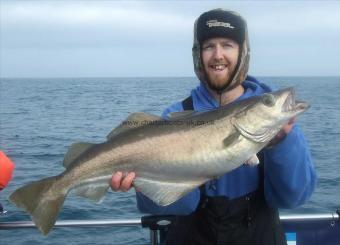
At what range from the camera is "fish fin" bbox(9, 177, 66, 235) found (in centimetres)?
433

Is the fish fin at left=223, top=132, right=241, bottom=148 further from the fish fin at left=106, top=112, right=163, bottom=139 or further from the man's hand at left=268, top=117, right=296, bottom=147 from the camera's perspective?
the fish fin at left=106, top=112, right=163, bottom=139

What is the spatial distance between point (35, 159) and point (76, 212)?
26.4 feet

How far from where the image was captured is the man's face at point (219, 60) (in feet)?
14.9

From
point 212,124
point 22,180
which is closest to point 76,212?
point 22,180

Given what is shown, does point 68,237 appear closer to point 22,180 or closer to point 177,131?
point 22,180

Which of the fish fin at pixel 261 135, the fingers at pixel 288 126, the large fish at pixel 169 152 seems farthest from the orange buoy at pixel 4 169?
the fingers at pixel 288 126

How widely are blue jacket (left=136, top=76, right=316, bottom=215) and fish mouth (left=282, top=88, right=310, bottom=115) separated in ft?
0.87

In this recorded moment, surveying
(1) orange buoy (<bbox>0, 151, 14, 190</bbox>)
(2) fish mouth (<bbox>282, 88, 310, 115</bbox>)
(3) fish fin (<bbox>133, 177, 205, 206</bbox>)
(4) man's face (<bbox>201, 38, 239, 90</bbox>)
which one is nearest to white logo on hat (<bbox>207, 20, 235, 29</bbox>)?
(4) man's face (<bbox>201, 38, 239, 90</bbox>)

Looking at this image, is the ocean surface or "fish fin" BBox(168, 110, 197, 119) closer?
"fish fin" BBox(168, 110, 197, 119)

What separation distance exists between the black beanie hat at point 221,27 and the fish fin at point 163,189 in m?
1.48

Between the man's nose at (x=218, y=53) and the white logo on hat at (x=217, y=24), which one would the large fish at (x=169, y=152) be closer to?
the man's nose at (x=218, y=53)

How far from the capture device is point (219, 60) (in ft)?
14.9

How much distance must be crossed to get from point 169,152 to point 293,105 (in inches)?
44.9

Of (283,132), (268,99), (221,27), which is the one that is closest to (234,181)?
(283,132)
